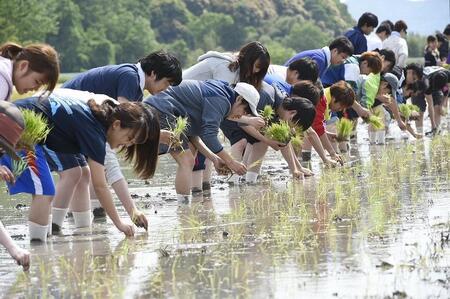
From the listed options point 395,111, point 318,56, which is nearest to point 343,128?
point 318,56

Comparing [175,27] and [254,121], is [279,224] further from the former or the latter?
[175,27]

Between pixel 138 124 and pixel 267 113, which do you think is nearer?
pixel 138 124

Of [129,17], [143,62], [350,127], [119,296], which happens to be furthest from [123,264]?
[129,17]

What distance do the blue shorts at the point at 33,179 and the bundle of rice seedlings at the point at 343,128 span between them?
7.08 meters

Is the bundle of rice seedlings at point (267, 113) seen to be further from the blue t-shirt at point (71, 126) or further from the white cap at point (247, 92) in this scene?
the blue t-shirt at point (71, 126)

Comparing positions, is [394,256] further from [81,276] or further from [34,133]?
[34,133]

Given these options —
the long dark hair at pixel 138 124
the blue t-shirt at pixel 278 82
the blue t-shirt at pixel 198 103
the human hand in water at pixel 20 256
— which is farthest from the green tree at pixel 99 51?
the human hand in water at pixel 20 256

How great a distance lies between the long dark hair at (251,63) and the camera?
975 cm

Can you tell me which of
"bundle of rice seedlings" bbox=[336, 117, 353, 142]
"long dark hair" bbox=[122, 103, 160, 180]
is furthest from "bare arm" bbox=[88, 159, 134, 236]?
"bundle of rice seedlings" bbox=[336, 117, 353, 142]

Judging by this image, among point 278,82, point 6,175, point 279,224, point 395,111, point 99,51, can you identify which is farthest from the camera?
point 99,51

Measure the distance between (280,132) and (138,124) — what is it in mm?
3288

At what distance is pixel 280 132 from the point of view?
31.9ft

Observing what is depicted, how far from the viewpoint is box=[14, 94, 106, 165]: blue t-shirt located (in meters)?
6.67

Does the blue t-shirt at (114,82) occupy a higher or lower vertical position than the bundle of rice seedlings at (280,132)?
higher
